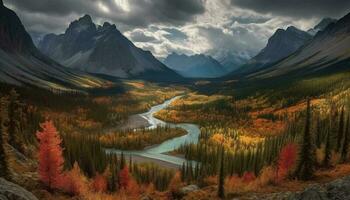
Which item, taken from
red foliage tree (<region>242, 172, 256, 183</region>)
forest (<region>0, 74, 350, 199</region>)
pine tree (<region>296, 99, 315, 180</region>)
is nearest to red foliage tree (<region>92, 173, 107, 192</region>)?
forest (<region>0, 74, 350, 199</region>)

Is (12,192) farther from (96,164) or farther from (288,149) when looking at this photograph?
(96,164)

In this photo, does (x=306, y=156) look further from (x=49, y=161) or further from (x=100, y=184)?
(x=100, y=184)

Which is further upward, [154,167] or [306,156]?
[306,156]

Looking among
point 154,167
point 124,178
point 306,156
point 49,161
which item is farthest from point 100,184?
point 306,156

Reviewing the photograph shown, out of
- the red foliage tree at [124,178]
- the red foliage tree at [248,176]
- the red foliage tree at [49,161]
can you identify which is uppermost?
the red foliage tree at [49,161]

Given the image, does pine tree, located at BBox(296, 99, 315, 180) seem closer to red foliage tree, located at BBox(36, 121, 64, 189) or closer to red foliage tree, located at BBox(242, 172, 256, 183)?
red foliage tree, located at BBox(36, 121, 64, 189)

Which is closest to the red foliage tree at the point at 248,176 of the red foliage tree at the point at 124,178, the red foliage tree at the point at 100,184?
the red foliage tree at the point at 124,178

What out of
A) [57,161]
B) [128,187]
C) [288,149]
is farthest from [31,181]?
[288,149]

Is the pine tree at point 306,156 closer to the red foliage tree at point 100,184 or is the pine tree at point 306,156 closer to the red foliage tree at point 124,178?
the red foliage tree at point 100,184
